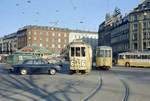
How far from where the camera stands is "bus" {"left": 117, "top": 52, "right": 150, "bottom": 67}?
35219mm

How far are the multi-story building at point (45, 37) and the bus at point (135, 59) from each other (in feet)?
180

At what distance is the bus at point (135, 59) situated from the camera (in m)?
35.2

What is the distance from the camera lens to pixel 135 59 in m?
36.9

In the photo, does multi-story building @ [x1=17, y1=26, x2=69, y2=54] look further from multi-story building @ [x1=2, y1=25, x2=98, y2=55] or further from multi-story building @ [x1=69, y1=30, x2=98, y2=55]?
multi-story building @ [x1=69, y1=30, x2=98, y2=55]

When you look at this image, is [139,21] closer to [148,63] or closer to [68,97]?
[148,63]

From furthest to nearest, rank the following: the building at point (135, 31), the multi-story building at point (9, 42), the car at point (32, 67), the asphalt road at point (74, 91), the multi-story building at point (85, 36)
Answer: the multi-story building at point (9, 42) < the multi-story building at point (85, 36) < the building at point (135, 31) < the car at point (32, 67) < the asphalt road at point (74, 91)

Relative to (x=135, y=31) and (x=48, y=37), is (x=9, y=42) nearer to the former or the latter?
(x=48, y=37)

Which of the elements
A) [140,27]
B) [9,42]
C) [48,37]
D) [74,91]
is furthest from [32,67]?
[9,42]

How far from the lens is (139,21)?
58438 mm

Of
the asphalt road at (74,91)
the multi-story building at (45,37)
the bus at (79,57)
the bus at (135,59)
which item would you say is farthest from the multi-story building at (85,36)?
the asphalt road at (74,91)

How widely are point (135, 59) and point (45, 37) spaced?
59826mm

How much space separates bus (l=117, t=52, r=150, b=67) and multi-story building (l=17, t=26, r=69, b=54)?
180 ft

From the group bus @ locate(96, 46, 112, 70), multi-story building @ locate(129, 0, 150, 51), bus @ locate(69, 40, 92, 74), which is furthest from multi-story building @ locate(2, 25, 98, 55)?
bus @ locate(69, 40, 92, 74)

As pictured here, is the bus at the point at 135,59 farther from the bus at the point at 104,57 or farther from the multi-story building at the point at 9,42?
the multi-story building at the point at 9,42
